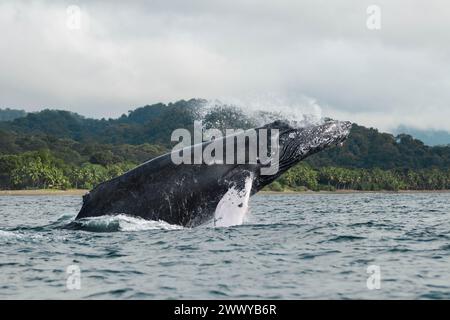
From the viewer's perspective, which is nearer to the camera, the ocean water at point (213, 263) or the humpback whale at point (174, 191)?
the ocean water at point (213, 263)

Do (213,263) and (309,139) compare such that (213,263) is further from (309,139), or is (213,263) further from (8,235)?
(8,235)

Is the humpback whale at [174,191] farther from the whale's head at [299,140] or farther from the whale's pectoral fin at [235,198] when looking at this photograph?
the whale's head at [299,140]

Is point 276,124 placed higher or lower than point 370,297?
Result: higher

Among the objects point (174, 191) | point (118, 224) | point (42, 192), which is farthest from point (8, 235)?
point (42, 192)

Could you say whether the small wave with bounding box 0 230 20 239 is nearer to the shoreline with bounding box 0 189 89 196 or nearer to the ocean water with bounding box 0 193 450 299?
the ocean water with bounding box 0 193 450 299

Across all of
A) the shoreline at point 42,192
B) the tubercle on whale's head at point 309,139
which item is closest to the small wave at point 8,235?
the tubercle on whale's head at point 309,139

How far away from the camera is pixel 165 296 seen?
9.10m

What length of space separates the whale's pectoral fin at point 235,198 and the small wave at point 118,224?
0.86 meters

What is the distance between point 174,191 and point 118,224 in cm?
120

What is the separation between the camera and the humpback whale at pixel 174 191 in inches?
526

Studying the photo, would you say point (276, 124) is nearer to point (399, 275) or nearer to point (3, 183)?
point (399, 275)

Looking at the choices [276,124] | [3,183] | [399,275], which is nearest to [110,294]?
[399,275]

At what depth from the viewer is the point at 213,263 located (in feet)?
37.3
